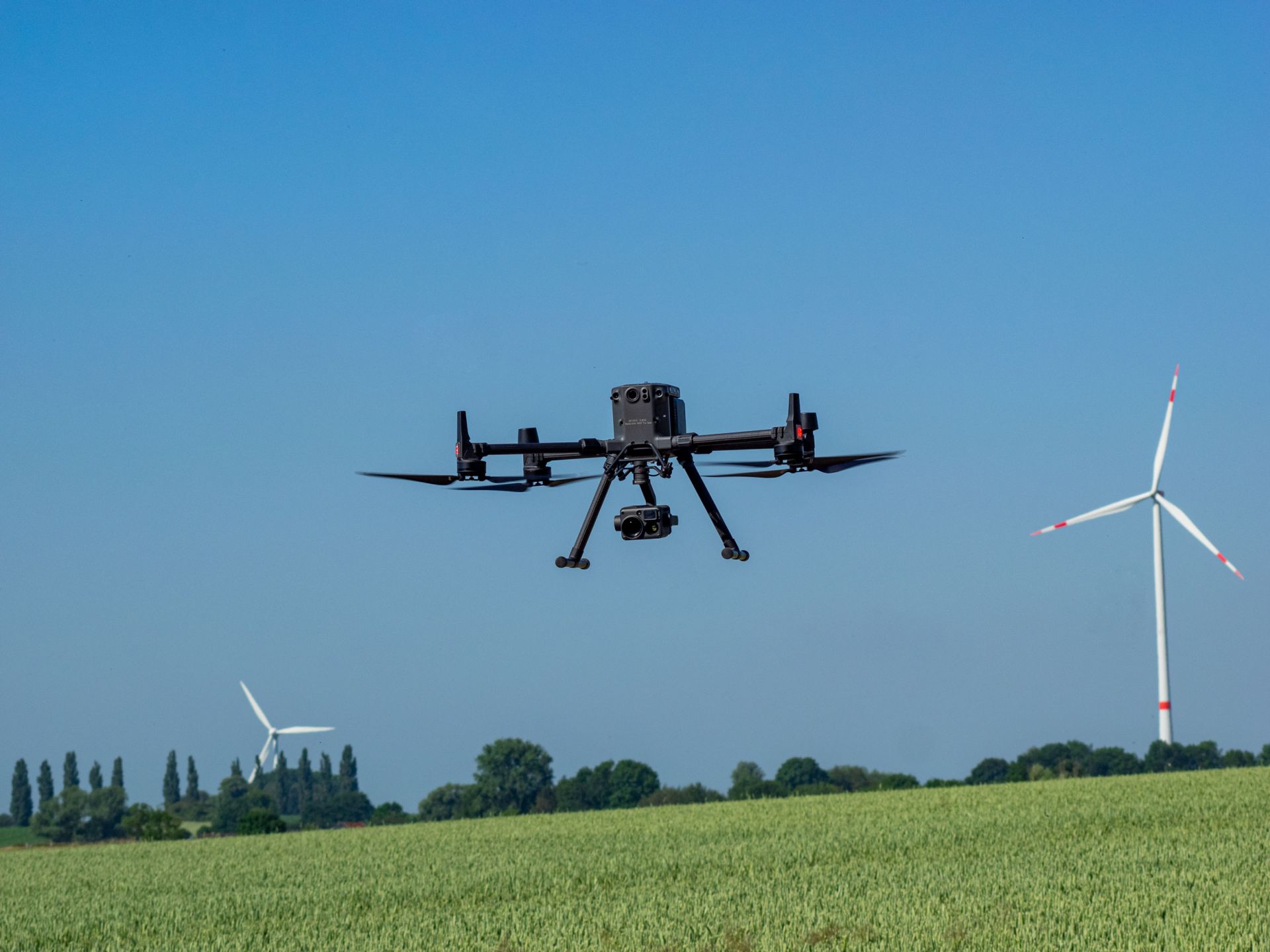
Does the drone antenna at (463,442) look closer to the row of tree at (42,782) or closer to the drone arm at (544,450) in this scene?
the drone arm at (544,450)

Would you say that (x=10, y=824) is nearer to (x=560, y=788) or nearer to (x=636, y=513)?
(x=560, y=788)

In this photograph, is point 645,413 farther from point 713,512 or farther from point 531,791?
point 531,791

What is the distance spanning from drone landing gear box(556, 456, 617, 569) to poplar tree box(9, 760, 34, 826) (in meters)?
198

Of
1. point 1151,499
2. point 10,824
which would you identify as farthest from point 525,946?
point 10,824

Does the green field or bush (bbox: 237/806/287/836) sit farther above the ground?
bush (bbox: 237/806/287/836)

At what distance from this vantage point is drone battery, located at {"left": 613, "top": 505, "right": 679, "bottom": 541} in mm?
16828

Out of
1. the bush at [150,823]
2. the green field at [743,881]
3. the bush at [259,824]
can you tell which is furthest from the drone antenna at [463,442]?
the bush at [150,823]

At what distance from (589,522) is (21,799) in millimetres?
200248

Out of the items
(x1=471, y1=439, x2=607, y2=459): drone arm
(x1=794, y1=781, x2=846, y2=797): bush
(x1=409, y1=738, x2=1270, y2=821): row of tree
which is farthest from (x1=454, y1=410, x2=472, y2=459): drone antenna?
(x1=409, y1=738, x2=1270, y2=821): row of tree

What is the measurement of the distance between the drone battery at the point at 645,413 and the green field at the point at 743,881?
17505 millimetres

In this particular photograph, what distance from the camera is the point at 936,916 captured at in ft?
111

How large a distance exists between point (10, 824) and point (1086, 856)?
182342 millimetres

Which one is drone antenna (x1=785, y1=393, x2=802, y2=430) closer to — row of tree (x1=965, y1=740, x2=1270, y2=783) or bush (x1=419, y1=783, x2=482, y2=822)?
row of tree (x1=965, y1=740, x2=1270, y2=783)

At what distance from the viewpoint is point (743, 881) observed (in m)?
41.9
